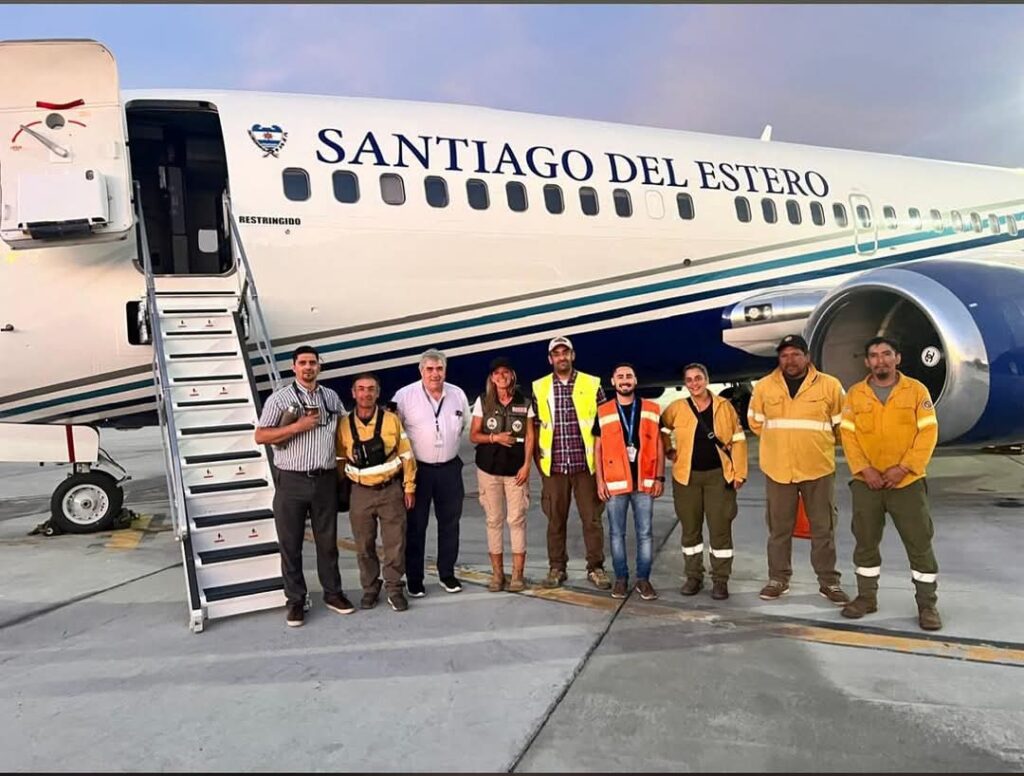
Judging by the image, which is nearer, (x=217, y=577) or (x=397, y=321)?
(x=217, y=577)

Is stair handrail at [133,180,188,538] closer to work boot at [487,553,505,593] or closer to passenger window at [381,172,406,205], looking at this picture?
work boot at [487,553,505,593]

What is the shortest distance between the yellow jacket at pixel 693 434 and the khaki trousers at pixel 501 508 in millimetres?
1057

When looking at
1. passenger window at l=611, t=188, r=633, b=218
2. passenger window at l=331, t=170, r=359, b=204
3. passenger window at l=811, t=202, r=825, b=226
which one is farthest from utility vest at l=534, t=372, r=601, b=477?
A: passenger window at l=811, t=202, r=825, b=226

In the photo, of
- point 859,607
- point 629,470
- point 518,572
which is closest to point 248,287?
point 518,572

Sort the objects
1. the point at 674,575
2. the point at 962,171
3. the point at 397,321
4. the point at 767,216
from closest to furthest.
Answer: the point at 674,575
the point at 397,321
the point at 767,216
the point at 962,171

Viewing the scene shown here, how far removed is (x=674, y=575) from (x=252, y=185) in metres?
5.01

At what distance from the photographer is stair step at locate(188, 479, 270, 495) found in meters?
5.29

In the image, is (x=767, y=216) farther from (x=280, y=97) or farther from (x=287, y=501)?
(x=287, y=501)

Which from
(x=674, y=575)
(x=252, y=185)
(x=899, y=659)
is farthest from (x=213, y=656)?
(x=252, y=185)

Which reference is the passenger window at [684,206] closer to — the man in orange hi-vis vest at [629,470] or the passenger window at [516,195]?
the passenger window at [516,195]

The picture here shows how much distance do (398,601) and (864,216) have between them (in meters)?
8.26

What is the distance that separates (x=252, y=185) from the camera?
688 centimetres

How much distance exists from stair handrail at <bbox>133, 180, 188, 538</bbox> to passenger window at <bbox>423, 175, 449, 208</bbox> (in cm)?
264

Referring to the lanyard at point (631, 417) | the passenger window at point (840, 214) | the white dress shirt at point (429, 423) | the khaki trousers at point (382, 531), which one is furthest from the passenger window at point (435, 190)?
the passenger window at point (840, 214)
